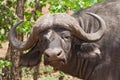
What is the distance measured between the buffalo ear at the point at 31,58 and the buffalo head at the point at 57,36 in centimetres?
18

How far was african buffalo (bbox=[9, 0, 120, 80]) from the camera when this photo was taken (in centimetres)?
574

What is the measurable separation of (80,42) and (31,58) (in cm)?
68

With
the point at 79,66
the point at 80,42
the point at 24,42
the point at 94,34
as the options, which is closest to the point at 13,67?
the point at 79,66

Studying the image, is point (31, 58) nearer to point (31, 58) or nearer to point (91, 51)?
point (31, 58)

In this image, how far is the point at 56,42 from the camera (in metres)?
5.62

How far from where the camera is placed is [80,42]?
6.16m

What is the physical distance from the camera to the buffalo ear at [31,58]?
6.38 m

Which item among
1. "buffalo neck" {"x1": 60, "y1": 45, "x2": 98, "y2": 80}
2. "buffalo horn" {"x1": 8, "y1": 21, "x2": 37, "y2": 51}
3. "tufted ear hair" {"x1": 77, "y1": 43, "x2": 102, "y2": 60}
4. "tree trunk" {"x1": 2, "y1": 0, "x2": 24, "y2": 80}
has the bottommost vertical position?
"tree trunk" {"x1": 2, "y1": 0, "x2": 24, "y2": 80}

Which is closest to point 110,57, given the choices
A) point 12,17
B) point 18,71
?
point 12,17

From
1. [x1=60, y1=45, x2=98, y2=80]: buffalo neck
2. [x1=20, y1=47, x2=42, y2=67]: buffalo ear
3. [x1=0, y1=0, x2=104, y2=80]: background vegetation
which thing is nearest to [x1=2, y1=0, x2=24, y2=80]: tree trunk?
[x1=0, y1=0, x2=104, y2=80]: background vegetation

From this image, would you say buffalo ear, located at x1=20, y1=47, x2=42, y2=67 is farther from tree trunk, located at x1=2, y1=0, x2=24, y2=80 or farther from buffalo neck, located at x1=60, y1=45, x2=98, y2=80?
tree trunk, located at x1=2, y1=0, x2=24, y2=80

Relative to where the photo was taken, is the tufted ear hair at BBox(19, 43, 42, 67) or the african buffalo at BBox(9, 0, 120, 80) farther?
the tufted ear hair at BBox(19, 43, 42, 67)

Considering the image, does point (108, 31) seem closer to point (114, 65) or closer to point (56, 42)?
point (114, 65)

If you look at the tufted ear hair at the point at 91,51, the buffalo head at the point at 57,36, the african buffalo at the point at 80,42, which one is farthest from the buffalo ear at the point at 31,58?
the tufted ear hair at the point at 91,51
